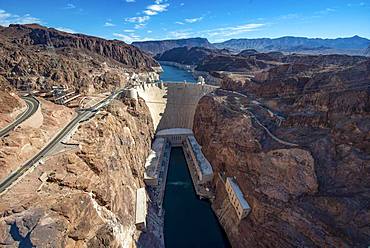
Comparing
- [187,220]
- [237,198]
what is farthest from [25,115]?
[237,198]

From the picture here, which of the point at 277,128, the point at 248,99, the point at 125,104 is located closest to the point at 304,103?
the point at 277,128

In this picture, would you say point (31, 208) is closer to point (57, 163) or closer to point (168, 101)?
point (57, 163)

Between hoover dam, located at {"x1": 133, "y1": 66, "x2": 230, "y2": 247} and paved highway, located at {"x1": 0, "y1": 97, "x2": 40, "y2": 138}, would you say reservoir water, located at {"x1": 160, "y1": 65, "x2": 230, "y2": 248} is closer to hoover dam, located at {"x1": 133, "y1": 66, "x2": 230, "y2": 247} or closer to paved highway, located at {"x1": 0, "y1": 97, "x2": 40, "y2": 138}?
hoover dam, located at {"x1": 133, "y1": 66, "x2": 230, "y2": 247}

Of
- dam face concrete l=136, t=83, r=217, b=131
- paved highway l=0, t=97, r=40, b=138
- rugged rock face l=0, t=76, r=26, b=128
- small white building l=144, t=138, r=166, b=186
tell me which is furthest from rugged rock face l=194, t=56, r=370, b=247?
rugged rock face l=0, t=76, r=26, b=128

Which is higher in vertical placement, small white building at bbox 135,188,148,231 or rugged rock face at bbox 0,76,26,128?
rugged rock face at bbox 0,76,26,128

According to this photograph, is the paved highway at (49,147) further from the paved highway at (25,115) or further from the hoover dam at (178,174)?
the hoover dam at (178,174)

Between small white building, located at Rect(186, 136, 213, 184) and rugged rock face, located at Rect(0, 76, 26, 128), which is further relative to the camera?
small white building, located at Rect(186, 136, 213, 184)
